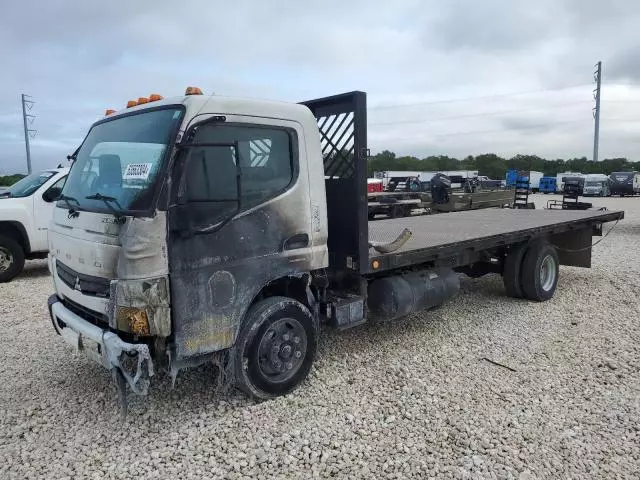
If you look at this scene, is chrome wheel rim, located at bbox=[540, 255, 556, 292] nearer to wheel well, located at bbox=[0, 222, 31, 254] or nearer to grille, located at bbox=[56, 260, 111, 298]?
grille, located at bbox=[56, 260, 111, 298]

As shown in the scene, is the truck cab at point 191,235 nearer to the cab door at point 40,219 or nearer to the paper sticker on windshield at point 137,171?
the paper sticker on windshield at point 137,171

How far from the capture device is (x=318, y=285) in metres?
4.62

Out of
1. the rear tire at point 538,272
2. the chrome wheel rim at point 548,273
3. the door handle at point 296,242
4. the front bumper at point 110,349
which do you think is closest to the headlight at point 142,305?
the front bumper at point 110,349

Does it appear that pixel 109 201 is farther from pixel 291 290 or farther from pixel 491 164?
pixel 491 164

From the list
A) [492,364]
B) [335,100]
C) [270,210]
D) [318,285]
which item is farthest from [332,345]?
[335,100]

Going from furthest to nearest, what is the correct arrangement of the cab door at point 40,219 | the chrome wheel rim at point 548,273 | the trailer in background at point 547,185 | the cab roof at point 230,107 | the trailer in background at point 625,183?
1. the trailer in background at point 547,185
2. the trailer in background at point 625,183
3. the cab door at point 40,219
4. the chrome wheel rim at point 548,273
5. the cab roof at point 230,107

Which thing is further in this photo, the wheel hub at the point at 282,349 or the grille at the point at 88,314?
the wheel hub at the point at 282,349

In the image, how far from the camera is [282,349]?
4191 millimetres

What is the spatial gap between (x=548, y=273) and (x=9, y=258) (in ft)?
29.0

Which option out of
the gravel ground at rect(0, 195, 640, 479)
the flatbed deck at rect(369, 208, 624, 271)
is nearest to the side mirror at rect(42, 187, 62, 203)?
the gravel ground at rect(0, 195, 640, 479)

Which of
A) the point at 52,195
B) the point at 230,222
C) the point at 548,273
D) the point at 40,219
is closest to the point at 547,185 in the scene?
the point at 548,273

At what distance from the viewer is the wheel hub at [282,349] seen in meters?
4.10

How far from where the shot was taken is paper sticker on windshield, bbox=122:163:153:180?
11.5ft

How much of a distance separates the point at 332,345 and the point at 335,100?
2.56m
